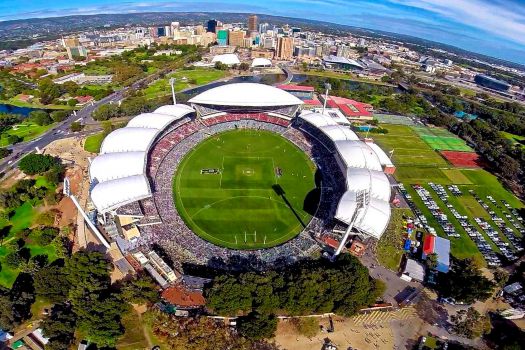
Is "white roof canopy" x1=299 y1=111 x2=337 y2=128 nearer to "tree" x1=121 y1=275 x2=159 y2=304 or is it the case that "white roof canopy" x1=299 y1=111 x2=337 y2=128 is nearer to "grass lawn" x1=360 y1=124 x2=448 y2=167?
"grass lawn" x1=360 y1=124 x2=448 y2=167

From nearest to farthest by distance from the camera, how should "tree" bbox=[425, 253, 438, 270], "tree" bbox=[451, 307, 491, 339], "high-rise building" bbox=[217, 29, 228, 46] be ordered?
"tree" bbox=[451, 307, 491, 339], "tree" bbox=[425, 253, 438, 270], "high-rise building" bbox=[217, 29, 228, 46]

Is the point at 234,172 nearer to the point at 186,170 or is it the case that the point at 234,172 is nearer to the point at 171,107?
the point at 186,170

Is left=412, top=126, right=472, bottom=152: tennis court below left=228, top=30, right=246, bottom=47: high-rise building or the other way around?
below

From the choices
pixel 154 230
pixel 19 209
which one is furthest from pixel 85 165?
pixel 154 230

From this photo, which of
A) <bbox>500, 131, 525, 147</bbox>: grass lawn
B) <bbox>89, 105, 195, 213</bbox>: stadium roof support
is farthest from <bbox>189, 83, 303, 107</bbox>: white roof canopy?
<bbox>500, 131, 525, 147</bbox>: grass lawn

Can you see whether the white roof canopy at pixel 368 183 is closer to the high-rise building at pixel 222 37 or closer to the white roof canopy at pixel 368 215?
the white roof canopy at pixel 368 215

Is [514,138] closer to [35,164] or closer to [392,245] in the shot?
[392,245]

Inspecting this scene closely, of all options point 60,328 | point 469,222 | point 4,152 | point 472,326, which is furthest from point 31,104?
point 472,326
